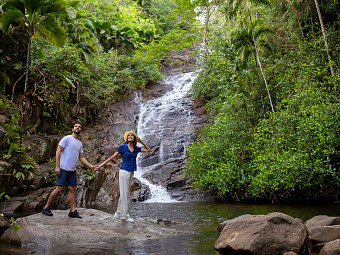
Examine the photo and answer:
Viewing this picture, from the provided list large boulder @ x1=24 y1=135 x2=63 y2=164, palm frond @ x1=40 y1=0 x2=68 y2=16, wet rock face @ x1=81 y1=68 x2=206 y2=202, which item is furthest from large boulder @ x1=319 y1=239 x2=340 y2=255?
large boulder @ x1=24 y1=135 x2=63 y2=164

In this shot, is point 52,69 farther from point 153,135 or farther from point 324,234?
point 324,234

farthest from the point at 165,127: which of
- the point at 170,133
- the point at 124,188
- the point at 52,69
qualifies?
the point at 124,188

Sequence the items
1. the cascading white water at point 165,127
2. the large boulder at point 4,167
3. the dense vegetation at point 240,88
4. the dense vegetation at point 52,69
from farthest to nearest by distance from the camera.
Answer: the cascading white water at point 165,127
the dense vegetation at point 52,69
the dense vegetation at point 240,88
the large boulder at point 4,167

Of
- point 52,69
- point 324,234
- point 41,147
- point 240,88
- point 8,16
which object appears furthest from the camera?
point 240,88

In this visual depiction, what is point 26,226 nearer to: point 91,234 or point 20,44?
point 91,234

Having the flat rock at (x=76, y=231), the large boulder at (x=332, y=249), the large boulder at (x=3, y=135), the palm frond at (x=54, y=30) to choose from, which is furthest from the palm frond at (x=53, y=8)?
the large boulder at (x=332, y=249)

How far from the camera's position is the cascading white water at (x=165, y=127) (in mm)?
17219

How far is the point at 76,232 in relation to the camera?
17.9 ft

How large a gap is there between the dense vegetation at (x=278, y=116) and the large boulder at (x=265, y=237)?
19.4ft

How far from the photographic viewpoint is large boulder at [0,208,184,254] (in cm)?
514

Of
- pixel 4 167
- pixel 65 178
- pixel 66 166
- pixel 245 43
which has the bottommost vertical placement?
pixel 65 178

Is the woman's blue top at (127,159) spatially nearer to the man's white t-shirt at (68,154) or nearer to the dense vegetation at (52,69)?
the man's white t-shirt at (68,154)

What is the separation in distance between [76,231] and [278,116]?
10.4 m

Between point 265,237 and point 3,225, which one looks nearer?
point 265,237
